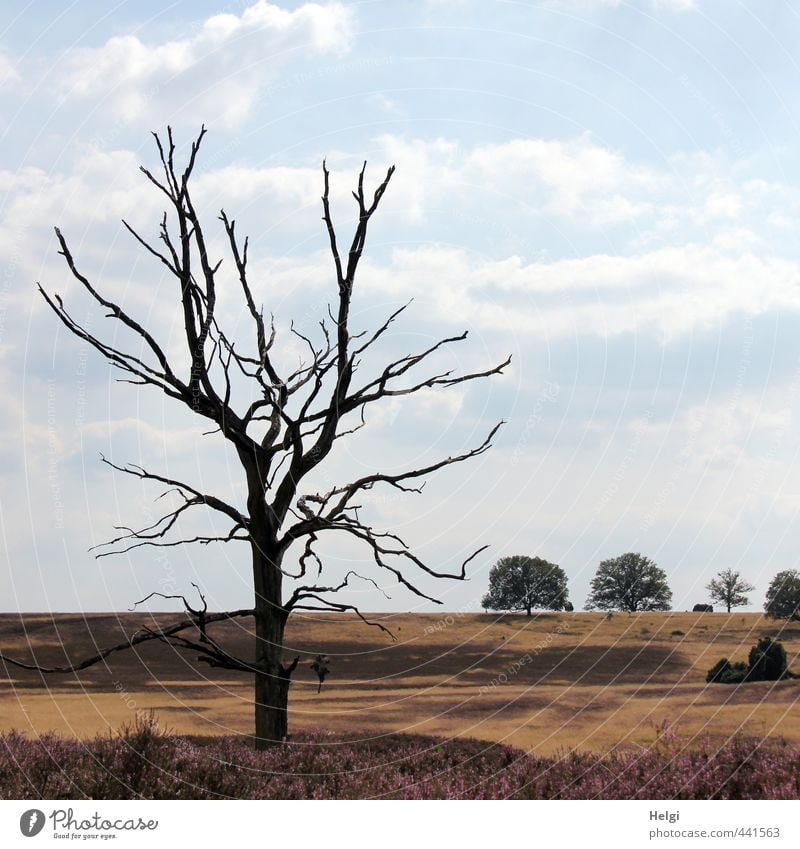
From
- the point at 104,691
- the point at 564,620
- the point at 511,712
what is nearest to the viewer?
the point at 511,712

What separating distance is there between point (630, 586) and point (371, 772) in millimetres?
57624

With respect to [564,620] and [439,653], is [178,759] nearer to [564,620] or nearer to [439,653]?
[439,653]

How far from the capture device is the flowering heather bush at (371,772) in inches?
482

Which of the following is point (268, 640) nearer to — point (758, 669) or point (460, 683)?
point (460, 683)

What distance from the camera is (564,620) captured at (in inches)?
2313

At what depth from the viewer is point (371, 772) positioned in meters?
13.4

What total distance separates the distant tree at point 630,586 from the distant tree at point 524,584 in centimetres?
311

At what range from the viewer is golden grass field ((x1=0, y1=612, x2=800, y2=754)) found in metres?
20.4

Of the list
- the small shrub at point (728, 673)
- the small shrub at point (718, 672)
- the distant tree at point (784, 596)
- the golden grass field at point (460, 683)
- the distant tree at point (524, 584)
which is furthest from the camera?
the distant tree at point (524, 584)

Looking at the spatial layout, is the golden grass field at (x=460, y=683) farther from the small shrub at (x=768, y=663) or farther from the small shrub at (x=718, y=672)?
the small shrub at (x=768, y=663)

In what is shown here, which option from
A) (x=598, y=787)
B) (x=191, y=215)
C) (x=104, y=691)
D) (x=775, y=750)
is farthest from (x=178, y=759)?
(x=104, y=691)

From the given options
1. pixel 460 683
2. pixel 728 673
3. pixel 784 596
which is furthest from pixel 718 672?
pixel 784 596

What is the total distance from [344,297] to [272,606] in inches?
195

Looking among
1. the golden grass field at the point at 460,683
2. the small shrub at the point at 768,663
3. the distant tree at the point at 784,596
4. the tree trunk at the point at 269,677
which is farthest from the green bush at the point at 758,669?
the tree trunk at the point at 269,677
